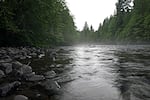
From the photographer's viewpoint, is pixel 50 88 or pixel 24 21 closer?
pixel 50 88

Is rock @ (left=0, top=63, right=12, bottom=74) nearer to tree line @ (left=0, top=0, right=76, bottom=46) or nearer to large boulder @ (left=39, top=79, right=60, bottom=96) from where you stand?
large boulder @ (left=39, top=79, right=60, bottom=96)

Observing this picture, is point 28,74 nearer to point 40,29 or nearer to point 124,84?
point 124,84

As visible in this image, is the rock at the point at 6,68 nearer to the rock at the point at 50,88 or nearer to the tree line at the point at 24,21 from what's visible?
the rock at the point at 50,88

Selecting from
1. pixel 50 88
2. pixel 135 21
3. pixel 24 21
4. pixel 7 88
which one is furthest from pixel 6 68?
pixel 135 21

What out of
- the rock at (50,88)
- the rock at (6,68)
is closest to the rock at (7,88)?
the rock at (50,88)

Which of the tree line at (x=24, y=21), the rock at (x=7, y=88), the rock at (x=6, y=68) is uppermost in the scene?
the tree line at (x=24, y=21)

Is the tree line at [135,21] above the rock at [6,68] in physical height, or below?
above

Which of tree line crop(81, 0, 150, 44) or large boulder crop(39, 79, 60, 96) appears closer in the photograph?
large boulder crop(39, 79, 60, 96)

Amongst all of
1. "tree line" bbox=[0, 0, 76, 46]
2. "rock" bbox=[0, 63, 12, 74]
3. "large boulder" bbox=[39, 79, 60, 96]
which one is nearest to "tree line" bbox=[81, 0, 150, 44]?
"tree line" bbox=[0, 0, 76, 46]

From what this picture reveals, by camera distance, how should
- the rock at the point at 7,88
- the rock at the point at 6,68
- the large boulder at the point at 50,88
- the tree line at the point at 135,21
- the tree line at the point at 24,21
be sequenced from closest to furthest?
the rock at the point at 7,88
the large boulder at the point at 50,88
the rock at the point at 6,68
the tree line at the point at 24,21
the tree line at the point at 135,21

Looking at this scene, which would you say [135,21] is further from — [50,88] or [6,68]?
[50,88]

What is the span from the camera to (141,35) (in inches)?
1959

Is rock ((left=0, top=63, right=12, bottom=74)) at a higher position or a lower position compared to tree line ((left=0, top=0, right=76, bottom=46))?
lower

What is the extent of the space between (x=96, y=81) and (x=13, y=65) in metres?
3.88
